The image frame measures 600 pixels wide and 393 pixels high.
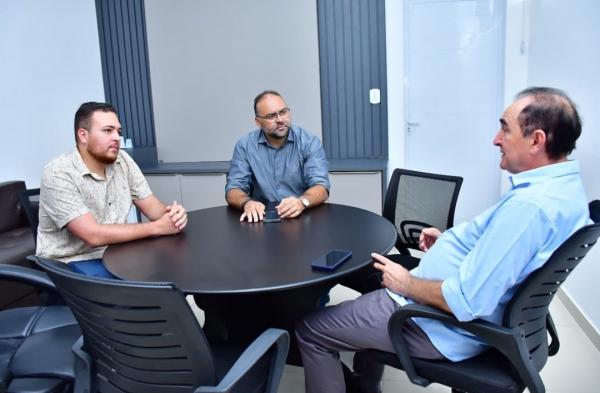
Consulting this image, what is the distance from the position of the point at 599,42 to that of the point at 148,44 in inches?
152

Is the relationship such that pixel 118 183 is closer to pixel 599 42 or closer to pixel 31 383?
pixel 31 383

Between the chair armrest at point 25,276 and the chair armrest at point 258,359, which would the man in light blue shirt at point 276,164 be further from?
the chair armrest at point 258,359

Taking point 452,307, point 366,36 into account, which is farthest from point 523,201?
point 366,36

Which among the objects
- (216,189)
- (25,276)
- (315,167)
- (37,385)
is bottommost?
(37,385)

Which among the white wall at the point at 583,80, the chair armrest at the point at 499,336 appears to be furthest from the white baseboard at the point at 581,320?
the chair armrest at the point at 499,336

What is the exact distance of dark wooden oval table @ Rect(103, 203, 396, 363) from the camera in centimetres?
155

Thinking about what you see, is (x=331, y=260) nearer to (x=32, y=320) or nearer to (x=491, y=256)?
(x=491, y=256)

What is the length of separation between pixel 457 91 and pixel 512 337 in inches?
135

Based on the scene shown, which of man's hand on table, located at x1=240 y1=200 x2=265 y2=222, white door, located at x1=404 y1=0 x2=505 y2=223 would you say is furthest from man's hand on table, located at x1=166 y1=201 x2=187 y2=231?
white door, located at x1=404 y1=0 x2=505 y2=223

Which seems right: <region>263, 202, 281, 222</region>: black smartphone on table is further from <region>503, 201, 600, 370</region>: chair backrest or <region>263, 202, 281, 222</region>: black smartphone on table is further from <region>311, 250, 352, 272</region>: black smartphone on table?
<region>503, 201, 600, 370</region>: chair backrest

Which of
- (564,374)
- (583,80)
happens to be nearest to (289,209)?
(564,374)

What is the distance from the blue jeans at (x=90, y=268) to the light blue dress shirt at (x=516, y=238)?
1.51 meters

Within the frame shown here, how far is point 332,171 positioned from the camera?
4.00 metres

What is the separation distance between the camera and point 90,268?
2.18m
